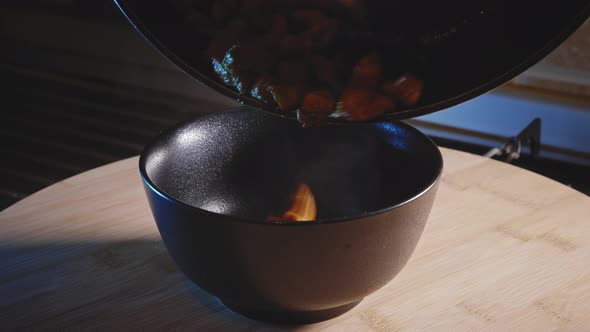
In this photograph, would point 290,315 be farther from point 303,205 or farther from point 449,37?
point 449,37

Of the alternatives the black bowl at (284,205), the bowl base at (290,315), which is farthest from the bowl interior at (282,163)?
the bowl base at (290,315)

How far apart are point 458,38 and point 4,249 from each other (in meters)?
0.58

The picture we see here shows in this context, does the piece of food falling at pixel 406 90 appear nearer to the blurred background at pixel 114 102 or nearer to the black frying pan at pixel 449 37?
the black frying pan at pixel 449 37

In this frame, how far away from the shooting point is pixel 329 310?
2.20 ft

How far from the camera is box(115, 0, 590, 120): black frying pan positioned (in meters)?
0.67

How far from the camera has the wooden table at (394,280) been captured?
0.68 m

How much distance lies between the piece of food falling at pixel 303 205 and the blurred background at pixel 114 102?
1.08 m

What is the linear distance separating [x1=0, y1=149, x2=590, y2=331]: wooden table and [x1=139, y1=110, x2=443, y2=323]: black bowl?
2.3 inches

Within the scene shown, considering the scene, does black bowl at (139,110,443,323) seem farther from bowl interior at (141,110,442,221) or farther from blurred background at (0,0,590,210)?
blurred background at (0,0,590,210)

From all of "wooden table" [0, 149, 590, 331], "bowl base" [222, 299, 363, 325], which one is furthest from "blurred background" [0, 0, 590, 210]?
"bowl base" [222, 299, 363, 325]

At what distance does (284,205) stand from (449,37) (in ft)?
0.99

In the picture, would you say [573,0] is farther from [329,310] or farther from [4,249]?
[4,249]

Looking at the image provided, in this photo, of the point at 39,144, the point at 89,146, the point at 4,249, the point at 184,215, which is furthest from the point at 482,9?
the point at 39,144

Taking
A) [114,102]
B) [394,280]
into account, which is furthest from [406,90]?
[114,102]
